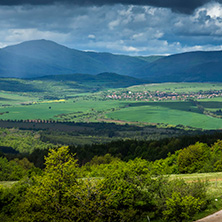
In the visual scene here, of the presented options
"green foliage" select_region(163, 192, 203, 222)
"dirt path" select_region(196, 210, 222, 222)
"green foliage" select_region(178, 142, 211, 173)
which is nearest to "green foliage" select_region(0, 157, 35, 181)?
"green foliage" select_region(178, 142, 211, 173)

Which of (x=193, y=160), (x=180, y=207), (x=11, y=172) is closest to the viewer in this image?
(x=180, y=207)

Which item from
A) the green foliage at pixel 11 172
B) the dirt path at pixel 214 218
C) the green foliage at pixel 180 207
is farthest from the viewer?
the green foliage at pixel 11 172

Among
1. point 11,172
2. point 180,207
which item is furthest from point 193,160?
point 180,207

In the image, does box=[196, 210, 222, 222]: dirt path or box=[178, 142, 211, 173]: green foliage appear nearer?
box=[196, 210, 222, 222]: dirt path

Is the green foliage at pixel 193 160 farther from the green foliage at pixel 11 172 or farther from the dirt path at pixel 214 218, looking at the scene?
the dirt path at pixel 214 218

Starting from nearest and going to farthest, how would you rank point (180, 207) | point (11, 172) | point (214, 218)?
point (180, 207), point (214, 218), point (11, 172)

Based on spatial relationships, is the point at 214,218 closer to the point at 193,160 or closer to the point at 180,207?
the point at 180,207

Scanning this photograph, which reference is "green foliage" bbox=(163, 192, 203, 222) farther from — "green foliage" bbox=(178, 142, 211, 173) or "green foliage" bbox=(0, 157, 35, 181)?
"green foliage" bbox=(0, 157, 35, 181)

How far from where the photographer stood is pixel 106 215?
45094mm

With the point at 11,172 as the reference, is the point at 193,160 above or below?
above

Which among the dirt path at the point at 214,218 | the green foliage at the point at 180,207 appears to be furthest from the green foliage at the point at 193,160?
the green foliage at the point at 180,207

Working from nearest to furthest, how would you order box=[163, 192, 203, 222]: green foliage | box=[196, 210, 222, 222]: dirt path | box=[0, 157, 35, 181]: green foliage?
box=[163, 192, 203, 222]: green foliage
box=[196, 210, 222, 222]: dirt path
box=[0, 157, 35, 181]: green foliage

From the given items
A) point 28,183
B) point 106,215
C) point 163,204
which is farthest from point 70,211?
point 28,183

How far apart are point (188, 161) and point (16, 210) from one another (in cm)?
5521
